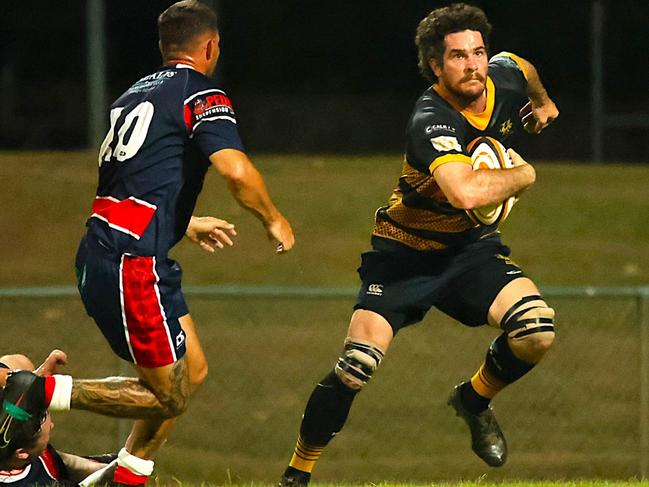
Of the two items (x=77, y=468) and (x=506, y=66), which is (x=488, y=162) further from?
(x=77, y=468)

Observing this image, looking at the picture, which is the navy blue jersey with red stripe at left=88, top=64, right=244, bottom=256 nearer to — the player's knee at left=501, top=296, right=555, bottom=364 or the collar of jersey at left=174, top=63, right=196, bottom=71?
the collar of jersey at left=174, top=63, right=196, bottom=71

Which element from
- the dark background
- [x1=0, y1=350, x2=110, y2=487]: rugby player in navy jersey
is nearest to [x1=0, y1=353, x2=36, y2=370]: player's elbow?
[x1=0, y1=350, x2=110, y2=487]: rugby player in navy jersey

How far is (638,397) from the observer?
1215cm

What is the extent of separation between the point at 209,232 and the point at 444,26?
157 centimetres

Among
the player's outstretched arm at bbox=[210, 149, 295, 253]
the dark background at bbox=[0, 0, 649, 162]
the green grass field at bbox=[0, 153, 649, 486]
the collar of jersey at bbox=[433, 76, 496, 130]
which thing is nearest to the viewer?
the player's outstretched arm at bbox=[210, 149, 295, 253]

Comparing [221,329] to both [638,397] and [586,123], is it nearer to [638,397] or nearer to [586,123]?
[638,397]

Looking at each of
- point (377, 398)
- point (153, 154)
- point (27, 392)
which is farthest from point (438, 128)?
point (377, 398)

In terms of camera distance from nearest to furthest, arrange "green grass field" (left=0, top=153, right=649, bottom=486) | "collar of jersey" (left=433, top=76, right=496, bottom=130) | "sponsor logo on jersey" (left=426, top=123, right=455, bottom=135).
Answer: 1. "sponsor logo on jersey" (left=426, top=123, right=455, bottom=135)
2. "collar of jersey" (left=433, top=76, right=496, bottom=130)
3. "green grass field" (left=0, top=153, right=649, bottom=486)

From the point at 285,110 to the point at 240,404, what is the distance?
17.3 metres

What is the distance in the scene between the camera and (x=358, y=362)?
25.8ft

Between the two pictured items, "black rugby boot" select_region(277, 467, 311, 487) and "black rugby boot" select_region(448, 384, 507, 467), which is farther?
"black rugby boot" select_region(448, 384, 507, 467)

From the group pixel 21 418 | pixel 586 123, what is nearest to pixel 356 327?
pixel 21 418

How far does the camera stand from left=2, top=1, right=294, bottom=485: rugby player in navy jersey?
7.18 metres

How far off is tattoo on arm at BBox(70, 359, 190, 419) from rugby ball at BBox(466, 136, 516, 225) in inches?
66.7
